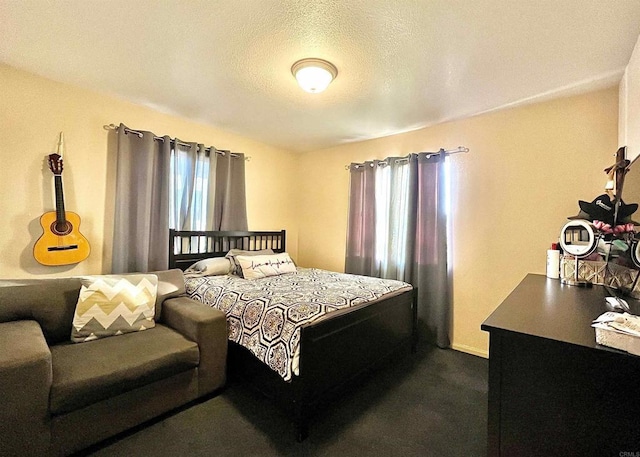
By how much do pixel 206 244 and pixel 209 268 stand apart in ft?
1.58

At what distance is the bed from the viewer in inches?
70.6

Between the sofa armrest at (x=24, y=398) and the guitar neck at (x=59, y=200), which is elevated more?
the guitar neck at (x=59, y=200)

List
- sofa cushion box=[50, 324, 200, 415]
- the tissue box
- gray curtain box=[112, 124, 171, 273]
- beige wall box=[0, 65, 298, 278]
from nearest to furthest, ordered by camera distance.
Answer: the tissue box → sofa cushion box=[50, 324, 200, 415] → beige wall box=[0, 65, 298, 278] → gray curtain box=[112, 124, 171, 273]

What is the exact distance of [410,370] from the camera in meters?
2.65

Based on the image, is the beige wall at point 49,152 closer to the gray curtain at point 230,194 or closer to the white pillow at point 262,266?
the gray curtain at point 230,194

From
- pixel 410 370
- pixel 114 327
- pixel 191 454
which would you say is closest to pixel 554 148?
pixel 410 370

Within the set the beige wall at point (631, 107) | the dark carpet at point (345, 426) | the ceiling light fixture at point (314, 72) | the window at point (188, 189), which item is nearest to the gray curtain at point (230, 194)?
the window at point (188, 189)

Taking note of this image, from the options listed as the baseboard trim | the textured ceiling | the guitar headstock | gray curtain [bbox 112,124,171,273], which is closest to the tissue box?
the textured ceiling

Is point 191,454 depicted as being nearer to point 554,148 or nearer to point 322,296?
point 322,296

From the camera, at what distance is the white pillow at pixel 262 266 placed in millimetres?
3105

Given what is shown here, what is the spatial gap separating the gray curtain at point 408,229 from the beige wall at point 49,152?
92.9 inches

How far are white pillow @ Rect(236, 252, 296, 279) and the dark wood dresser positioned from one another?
8.03 ft

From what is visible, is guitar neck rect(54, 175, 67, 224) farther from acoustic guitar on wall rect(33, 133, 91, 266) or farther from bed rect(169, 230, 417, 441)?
bed rect(169, 230, 417, 441)

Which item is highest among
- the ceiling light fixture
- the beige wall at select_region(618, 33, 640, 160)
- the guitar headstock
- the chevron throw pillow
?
the ceiling light fixture
